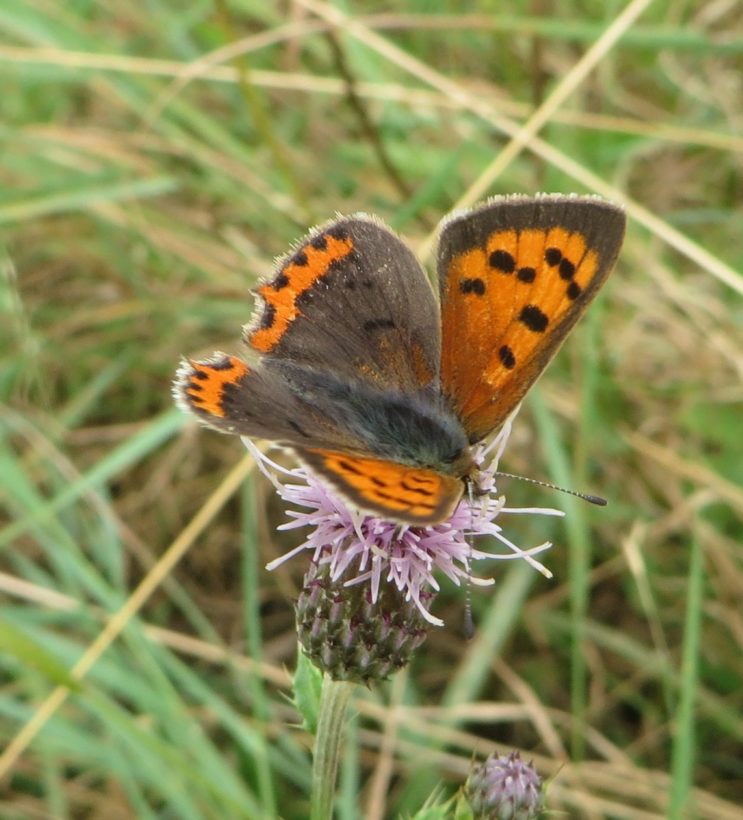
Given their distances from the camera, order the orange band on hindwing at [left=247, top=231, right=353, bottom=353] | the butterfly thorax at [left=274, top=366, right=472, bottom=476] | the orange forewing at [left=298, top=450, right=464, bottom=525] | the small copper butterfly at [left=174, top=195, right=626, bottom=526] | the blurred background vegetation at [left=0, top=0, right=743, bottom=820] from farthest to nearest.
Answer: the blurred background vegetation at [left=0, top=0, right=743, bottom=820] < the orange band on hindwing at [left=247, top=231, right=353, bottom=353] < the butterfly thorax at [left=274, top=366, right=472, bottom=476] < the small copper butterfly at [left=174, top=195, right=626, bottom=526] < the orange forewing at [left=298, top=450, right=464, bottom=525]

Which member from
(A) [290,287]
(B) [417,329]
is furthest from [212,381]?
(B) [417,329]

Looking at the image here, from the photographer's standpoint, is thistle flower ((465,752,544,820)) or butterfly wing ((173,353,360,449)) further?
thistle flower ((465,752,544,820))

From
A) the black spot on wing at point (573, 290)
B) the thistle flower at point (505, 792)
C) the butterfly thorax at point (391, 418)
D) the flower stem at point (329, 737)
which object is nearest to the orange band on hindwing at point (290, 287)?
the butterfly thorax at point (391, 418)

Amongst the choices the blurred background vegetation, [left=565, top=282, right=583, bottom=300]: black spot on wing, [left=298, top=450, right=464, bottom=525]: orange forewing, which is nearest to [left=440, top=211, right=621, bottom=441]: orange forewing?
[left=565, top=282, right=583, bottom=300]: black spot on wing

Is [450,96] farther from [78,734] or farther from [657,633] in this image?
[78,734]

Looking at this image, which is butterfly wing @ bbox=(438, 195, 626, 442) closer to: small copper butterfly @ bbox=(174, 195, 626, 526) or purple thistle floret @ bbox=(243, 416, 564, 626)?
small copper butterfly @ bbox=(174, 195, 626, 526)

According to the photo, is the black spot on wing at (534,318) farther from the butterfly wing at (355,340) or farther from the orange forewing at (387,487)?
the orange forewing at (387,487)

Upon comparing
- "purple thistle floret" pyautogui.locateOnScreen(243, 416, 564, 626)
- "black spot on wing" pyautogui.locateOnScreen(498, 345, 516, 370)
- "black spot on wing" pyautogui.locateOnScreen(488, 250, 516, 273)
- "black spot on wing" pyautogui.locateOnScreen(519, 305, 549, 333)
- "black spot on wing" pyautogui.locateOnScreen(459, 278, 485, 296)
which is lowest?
"purple thistle floret" pyautogui.locateOnScreen(243, 416, 564, 626)

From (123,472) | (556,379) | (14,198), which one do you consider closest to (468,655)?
(556,379)
